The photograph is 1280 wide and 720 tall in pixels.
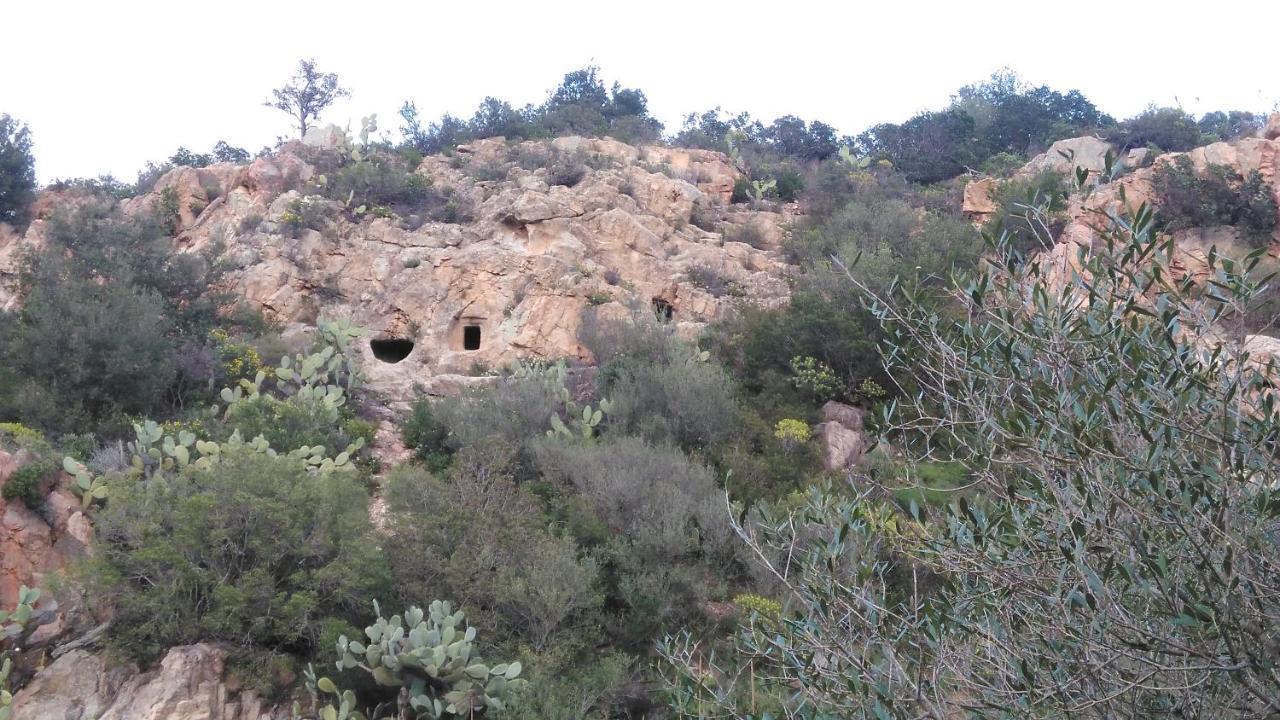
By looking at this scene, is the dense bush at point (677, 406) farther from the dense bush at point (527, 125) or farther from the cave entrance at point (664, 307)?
the dense bush at point (527, 125)

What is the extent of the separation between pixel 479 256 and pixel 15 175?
52.4 ft

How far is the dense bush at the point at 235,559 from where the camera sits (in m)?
8.92

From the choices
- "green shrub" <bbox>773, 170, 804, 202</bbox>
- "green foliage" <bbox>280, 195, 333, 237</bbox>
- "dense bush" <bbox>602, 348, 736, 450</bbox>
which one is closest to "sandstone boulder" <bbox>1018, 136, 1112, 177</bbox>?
"green shrub" <bbox>773, 170, 804, 202</bbox>

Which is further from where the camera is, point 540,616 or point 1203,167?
point 1203,167

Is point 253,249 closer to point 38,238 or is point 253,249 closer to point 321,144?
point 38,238

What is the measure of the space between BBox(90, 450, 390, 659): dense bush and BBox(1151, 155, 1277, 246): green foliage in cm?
1759

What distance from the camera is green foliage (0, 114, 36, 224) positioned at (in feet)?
87.2

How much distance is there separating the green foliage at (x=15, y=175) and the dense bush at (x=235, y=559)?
21412mm

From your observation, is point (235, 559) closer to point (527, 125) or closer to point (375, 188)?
point (375, 188)

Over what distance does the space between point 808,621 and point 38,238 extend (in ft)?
77.7

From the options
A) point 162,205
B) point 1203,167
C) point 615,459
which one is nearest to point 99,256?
point 162,205

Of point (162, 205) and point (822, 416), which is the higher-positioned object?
point (162, 205)

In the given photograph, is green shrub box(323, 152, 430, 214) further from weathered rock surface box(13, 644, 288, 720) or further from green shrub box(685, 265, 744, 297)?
weathered rock surface box(13, 644, 288, 720)

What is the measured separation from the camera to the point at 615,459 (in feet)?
41.8
